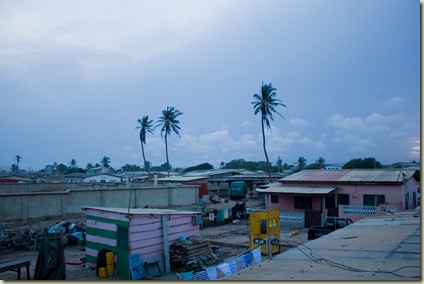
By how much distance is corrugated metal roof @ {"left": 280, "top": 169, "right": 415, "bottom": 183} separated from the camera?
22.7m

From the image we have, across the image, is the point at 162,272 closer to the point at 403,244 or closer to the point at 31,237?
the point at 403,244

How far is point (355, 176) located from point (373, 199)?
2.16 m

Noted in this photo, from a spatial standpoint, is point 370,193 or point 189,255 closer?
point 189,255

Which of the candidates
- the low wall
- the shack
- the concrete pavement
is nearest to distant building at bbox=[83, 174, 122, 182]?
the low wall

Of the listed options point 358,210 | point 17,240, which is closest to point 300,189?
point 358,210

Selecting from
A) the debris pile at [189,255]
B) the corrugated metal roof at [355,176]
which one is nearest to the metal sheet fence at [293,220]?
the corrugated metal roof at [355,176]

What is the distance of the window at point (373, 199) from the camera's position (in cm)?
2220

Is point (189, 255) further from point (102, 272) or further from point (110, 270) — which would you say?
point (102, 272)

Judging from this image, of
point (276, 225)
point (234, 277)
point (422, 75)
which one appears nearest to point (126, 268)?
point (276, 225)

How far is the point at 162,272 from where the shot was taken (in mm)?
13352

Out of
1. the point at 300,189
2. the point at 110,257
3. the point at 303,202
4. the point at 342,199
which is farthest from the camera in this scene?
the point at 303,202

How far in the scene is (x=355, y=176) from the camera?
24.2 meters

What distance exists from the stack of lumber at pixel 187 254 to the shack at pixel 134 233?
26 cm

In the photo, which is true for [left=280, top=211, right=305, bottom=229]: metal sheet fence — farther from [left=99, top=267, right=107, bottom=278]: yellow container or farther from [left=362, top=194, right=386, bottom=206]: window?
[left=99, top=267, right=107, bottom=278]: yellow container
